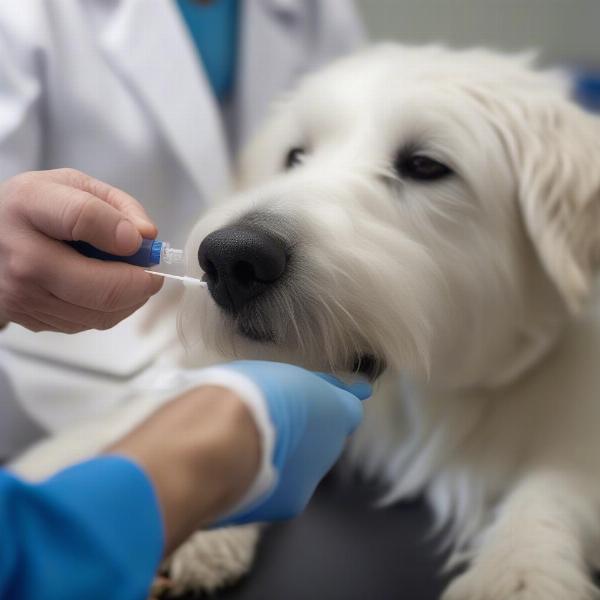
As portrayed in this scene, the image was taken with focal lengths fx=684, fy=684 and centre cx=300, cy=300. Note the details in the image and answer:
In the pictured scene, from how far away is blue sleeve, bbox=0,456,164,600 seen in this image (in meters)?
0.31

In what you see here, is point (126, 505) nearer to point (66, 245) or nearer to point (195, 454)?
point (195, 454)

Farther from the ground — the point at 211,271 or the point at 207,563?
the point at 211,271

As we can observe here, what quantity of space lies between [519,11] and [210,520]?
2.12 metres

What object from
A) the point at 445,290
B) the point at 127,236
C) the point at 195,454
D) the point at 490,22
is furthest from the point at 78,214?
the point at 490,22

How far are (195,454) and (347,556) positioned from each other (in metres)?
0.49

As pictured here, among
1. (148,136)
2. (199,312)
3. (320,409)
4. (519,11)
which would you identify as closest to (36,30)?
(148,136)

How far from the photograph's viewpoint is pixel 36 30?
97cm

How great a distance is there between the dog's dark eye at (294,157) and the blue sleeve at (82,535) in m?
0.64

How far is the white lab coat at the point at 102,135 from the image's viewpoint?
978 millimetres

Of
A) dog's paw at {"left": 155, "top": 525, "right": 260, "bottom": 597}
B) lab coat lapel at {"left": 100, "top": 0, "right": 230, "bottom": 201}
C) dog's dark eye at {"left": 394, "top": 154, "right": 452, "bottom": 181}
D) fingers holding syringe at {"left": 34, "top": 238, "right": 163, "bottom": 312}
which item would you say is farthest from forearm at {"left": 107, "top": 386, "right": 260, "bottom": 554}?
lab coat lapel at {"left": 100, "top": 0, "right": 230, "bottom": 201}

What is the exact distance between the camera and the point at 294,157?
951 millimetres

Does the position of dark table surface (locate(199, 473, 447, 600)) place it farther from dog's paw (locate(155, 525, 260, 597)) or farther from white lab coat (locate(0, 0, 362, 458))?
white lab coat (locate(0, 0, 362, 458))

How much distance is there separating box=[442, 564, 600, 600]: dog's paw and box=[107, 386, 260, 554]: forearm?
16.5 inches

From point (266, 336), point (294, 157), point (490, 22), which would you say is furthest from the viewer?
point (490, 22)
